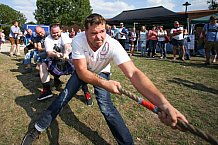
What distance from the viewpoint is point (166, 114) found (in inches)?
60.6

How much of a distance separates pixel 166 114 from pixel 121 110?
219cm

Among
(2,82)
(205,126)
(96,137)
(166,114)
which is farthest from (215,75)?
(2,82)

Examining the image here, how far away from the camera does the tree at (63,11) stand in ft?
162

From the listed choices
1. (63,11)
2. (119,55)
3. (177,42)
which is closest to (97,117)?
(119,55)

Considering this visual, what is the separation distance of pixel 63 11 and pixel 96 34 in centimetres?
Result: 5241

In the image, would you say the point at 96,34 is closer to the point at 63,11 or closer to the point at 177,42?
the point at 177,42

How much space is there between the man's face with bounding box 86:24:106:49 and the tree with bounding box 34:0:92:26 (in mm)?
47661

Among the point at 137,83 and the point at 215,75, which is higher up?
the point at 137,83

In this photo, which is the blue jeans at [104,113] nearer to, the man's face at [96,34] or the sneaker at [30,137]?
the sneaker at [30,137]

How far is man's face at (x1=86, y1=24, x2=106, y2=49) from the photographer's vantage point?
7.50 feet

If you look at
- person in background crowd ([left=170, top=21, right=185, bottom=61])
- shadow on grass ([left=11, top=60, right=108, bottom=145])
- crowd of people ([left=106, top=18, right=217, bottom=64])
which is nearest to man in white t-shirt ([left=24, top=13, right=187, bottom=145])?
shadow on grass ([left=11, top=60, right=108, bottom=145])

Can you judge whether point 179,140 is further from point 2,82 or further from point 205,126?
point 2,82

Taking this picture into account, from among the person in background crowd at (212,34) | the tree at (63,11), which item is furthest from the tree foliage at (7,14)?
the person in background crowd at (212,34)

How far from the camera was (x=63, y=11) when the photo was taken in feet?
169
